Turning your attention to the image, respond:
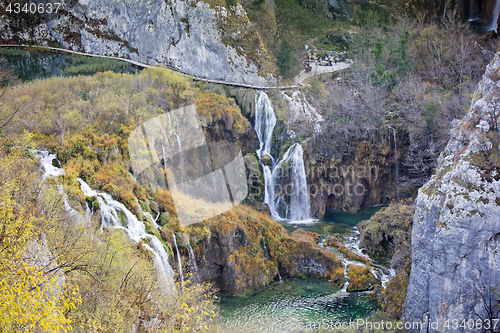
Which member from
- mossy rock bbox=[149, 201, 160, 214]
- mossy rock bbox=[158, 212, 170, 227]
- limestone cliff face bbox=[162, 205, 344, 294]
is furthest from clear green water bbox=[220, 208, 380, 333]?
mossy rock bbox=[149, 201, 160, 214]

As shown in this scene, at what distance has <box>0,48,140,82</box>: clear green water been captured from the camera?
36.0 m

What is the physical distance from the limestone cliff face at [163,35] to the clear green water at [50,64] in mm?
2029

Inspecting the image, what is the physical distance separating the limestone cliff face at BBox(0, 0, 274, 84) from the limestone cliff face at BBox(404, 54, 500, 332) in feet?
101

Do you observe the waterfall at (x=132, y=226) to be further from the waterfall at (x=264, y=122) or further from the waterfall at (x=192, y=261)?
the waterfall at (x=264, y=122)

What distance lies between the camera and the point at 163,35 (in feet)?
145

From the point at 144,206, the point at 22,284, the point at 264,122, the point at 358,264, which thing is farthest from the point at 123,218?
the point at 264,122

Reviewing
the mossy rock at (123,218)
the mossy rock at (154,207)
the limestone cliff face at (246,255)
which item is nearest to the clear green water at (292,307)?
the limestone cliff face at (246,255)

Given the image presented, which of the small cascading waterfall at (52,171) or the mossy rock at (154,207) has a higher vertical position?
the small cascading waterfall at (52,171)

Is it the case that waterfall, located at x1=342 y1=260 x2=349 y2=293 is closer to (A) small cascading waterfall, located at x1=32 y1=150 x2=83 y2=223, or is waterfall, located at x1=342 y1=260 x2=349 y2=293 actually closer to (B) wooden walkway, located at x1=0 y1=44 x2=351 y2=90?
(A) small cascading waterfall, located at x1=32 y1=150 x2=83 y2=223

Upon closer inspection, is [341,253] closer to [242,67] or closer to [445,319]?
[445,319]

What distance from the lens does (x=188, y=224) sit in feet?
78.5

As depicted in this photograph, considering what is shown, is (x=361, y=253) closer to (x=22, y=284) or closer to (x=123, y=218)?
(x=123, y=218)

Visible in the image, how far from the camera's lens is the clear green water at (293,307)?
2019 centimetres

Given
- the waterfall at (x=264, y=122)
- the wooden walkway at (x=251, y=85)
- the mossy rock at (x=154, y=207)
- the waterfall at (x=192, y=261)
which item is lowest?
the waterfall at (x=192, y=261)
